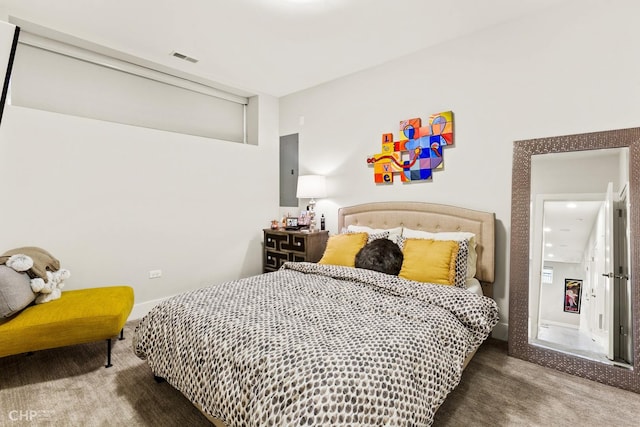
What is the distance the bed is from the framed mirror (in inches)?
15.3

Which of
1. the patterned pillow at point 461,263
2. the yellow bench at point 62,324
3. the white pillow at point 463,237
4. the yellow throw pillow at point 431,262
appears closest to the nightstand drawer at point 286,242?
the white pillow at point 463,237

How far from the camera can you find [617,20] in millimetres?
2277

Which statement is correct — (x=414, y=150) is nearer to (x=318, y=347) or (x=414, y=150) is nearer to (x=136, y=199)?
(x=318, y=347)

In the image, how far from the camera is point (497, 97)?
2793mm

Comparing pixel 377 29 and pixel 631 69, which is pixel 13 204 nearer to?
pixel 377 29

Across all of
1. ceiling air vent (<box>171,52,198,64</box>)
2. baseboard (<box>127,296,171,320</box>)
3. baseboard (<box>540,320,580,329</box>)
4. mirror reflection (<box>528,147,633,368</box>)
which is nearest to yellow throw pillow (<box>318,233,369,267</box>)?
mirror reflection (<box>528,147,633,368</box>)

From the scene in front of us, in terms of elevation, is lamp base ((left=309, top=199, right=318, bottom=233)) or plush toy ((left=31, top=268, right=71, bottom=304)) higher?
lamp base ((left=309, top=199, right=318, bottom=233))

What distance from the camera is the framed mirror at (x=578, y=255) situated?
84.5 inches

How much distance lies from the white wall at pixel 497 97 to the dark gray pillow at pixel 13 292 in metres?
2.96

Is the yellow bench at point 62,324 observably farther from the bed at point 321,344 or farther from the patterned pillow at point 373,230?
the patterned pillow at point 373,230

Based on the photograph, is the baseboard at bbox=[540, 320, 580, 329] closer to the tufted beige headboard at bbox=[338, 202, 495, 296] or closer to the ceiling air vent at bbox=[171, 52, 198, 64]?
the tufted beige headboard at bbox=[338, 202, 495, 296]

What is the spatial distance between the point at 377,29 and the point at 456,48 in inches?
31.3

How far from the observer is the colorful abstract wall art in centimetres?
307

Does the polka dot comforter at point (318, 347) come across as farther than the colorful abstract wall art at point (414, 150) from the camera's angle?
No
